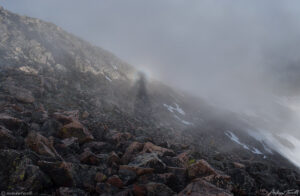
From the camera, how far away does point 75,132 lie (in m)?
8.36

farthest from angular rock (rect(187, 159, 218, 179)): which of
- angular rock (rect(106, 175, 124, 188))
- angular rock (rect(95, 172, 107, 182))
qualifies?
angular rock (rect(95, 172, 107, 182))

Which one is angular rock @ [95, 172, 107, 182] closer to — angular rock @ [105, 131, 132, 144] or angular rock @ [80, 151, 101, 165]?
angular rock @ [80, 151, 101, 165]

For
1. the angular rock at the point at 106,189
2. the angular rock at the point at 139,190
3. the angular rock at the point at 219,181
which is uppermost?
the angular rock at the point at 219,181

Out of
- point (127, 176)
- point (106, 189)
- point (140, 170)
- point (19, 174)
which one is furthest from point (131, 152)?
point (19, 174)

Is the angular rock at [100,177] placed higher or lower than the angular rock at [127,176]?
lower

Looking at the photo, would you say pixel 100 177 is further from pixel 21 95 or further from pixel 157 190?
pixel 21 95

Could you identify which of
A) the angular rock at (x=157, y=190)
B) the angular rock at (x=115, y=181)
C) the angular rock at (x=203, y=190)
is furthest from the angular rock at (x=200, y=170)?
the angular rock at (x=115, y=181)

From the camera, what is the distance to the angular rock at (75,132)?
26.8 feet

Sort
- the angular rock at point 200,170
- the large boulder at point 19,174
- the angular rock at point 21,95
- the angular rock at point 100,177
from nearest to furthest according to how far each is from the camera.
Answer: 1. the large boulder at point 19,174
2. the angular rock at point 100,177
3. the angular rock at point 200,170
4. the angular rock at point 21,95

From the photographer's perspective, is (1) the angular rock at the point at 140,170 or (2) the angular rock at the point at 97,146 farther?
(2) the angular rock at the point at 97,146

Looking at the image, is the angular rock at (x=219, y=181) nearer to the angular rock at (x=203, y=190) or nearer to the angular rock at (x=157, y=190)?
the angular rock at (x=203, y=190)

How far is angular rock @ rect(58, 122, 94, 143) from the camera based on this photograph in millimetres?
8180

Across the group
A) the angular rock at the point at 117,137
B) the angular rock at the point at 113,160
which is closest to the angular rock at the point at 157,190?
the angular rock at the point at 113,160

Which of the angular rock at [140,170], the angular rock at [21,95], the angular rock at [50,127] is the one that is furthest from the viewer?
the angular rock at [21,95]
